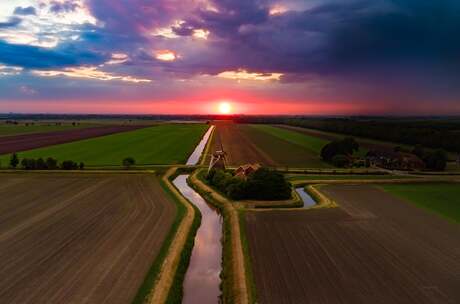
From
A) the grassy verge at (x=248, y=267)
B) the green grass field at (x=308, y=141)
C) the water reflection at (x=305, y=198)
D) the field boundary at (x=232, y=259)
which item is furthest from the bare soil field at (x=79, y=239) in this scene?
the green grass field at (x=308, y=141)

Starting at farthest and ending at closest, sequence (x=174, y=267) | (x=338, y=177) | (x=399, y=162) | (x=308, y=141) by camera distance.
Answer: (x=308, y=141) → (x=399, y=162) → (x=338, y=177) → (x=174, y=267)

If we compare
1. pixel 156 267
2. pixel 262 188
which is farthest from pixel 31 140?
pixel 156 267

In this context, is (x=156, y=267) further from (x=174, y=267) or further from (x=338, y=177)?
(x=338, y=177)

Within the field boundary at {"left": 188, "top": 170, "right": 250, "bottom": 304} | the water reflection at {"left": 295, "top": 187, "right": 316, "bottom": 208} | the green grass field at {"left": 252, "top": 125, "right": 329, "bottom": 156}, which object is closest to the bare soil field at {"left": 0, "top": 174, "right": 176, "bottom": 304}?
the field boundary at {"left": 188, "top": 170, "right": 250, "bottom": 304}

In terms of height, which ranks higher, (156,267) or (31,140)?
(31,140)

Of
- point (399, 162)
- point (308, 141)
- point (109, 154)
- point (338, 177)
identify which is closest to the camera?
point (338, 177)

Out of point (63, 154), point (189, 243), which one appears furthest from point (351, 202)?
point (63, 154)

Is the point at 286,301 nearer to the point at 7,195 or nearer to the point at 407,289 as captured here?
the point at 407,289
